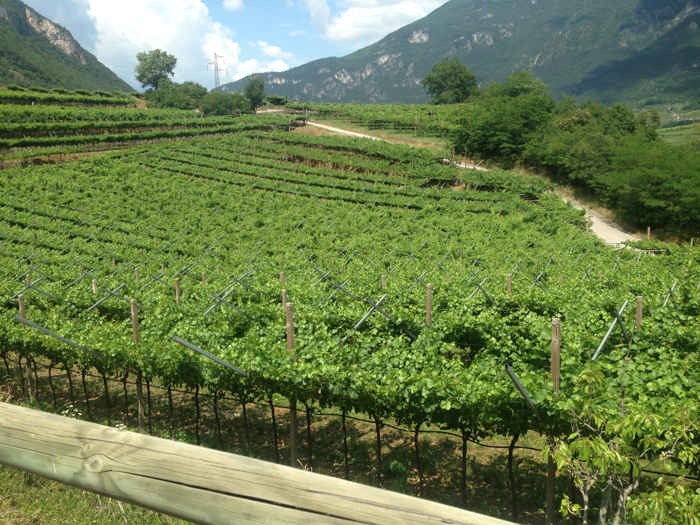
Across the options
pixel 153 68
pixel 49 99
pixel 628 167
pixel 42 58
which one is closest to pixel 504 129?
pixel 628 167

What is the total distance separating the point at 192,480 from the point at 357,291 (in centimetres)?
988

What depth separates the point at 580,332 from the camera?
7.52 meters

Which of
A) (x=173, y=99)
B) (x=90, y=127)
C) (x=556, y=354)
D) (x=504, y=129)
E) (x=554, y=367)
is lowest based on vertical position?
(x=554, y=367)

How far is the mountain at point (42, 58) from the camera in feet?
273

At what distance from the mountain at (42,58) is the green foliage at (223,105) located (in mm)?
33948

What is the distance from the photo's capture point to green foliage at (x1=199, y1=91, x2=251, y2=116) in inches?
2963

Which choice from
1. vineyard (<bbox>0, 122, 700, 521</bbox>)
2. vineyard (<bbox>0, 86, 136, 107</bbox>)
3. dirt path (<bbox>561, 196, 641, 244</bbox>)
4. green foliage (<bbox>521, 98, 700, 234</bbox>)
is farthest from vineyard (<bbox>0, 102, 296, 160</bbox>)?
dirt path (<bbox>561, 196, 641, 244</bbox>)

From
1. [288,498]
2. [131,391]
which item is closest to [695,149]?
[131,391]

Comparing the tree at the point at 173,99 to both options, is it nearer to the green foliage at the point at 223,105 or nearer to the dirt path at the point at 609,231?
the green foliage at the point at 223,105

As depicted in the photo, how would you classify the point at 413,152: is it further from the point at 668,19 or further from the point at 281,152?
the point at 668,19

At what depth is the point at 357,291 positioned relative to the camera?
1127cm

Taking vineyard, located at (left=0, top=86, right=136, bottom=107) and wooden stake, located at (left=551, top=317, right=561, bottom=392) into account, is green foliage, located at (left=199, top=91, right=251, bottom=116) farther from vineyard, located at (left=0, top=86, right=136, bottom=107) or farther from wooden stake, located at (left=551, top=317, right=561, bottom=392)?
wooden stake, located at (left=551, top=317, right=561, bottom=392)

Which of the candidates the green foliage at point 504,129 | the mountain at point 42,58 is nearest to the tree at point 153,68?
the mountain at point 42,58

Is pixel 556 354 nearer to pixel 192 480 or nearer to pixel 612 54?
pixel 192 480
